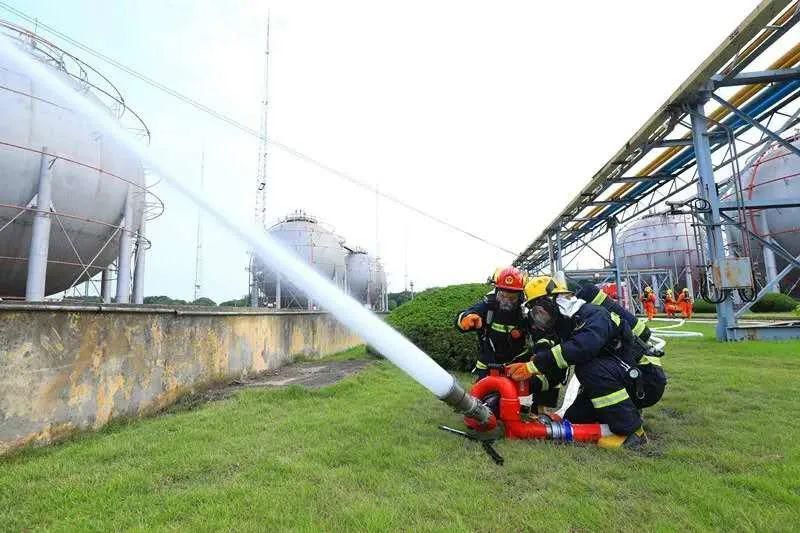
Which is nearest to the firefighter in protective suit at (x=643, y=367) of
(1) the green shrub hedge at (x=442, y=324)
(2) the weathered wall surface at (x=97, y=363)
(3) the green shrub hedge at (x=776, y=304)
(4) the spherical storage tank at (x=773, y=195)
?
(1) the green shrub hedge at (x=442, y=324)

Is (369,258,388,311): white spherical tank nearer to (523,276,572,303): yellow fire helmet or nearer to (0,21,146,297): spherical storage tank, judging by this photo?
(0,21,146,297): spherical storage tank

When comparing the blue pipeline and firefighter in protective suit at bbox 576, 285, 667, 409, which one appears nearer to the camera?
firefighter in protective suit at bbox 576, 285, 667, 409

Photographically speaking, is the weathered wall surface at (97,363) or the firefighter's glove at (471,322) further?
the firefighter's glove at (471,322)

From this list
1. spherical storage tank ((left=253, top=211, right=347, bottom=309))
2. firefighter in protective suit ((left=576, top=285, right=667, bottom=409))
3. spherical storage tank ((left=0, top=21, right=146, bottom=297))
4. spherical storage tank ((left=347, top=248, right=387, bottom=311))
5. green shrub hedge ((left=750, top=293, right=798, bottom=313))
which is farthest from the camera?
spherical storage tank ((left=347, top=248, right=387, bottom=311))

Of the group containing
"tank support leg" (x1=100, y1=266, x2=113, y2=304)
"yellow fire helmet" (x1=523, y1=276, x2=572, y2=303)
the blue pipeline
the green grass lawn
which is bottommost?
the green grass lawn

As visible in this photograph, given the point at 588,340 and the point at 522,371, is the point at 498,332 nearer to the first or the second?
the point at 522,371

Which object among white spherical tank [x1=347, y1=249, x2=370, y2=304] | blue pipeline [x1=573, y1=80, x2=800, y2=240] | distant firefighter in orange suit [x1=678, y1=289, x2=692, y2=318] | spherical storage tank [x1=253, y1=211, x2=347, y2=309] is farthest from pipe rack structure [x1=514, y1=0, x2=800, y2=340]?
white spherical tank [x1=347, y1=249, x2=370, y2=304]

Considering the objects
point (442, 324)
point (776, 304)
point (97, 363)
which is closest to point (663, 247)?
point (776, 304)

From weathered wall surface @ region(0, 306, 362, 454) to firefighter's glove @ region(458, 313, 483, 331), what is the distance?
3.62 m

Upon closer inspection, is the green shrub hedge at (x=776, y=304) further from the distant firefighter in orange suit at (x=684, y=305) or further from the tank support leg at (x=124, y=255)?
the tank support leg at (x=124, y=255)

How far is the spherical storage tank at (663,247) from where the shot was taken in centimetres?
2833

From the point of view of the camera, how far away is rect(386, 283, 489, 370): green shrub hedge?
8195mm

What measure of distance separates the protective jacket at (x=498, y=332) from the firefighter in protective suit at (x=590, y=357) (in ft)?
1.89

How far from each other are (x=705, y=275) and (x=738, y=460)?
785 centimetres
